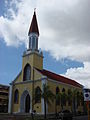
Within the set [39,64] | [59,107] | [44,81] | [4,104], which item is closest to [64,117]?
[44,81]

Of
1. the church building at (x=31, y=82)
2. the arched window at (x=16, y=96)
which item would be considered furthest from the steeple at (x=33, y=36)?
the arched window at (x=16, y=96)

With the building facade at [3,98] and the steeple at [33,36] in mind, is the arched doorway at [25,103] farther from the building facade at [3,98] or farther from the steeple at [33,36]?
the building facade at [3,98]

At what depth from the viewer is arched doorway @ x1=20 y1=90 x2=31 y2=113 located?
47806 millimetres

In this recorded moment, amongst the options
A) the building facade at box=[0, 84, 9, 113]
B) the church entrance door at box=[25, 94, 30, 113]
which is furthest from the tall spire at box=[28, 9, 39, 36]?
the building facade at box=[0, 84, 9, 113]

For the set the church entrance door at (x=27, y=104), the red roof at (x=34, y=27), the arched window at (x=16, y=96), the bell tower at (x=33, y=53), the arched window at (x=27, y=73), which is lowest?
the church entrance door at (x=27, y=104)

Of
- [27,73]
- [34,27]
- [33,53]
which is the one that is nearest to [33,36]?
[34,27]

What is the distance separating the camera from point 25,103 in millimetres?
48594

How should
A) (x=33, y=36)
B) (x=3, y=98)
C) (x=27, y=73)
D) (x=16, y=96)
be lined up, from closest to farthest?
1. (x=27, y=73)
2. (x=16, y=96)
3. (x=33, y=36)
4. (x=3, y=98)

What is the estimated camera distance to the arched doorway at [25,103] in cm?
4781

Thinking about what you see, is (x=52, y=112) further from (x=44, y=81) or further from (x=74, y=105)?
(x=74, y=105)

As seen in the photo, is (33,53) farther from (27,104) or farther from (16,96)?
(27,104)

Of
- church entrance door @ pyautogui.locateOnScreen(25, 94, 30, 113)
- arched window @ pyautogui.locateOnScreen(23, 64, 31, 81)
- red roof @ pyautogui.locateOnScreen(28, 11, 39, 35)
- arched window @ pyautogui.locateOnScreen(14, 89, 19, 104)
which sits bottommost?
church entrance door @ pyautogui.locateOnScreen(25, 94, 30, 113)

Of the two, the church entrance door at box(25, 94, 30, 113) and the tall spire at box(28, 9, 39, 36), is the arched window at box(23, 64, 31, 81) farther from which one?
the tall spire at box(28, 9, 39, 36)

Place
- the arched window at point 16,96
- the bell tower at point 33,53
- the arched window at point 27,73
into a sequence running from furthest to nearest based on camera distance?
the arched window at point 16,96, the arched window at point 27,73, the bell tower at point 33,53
